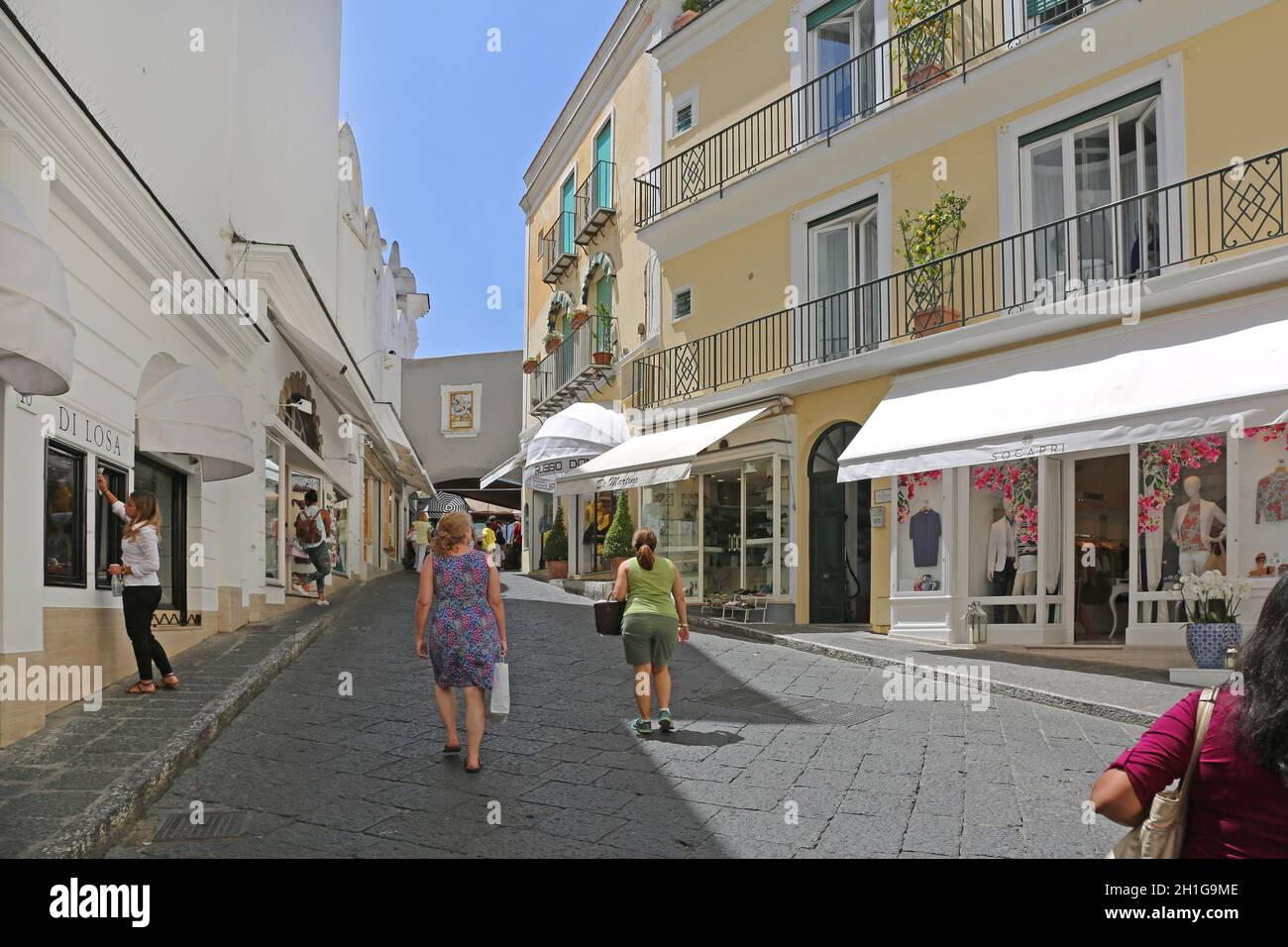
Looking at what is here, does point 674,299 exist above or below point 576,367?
above

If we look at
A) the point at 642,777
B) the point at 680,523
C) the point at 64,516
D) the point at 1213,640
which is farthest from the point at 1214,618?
the point at 680,523

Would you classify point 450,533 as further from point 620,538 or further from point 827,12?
point 620,538

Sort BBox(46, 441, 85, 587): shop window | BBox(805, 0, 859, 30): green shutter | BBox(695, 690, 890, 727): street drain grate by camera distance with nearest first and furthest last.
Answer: BBox(46, 441, 85, 587): shop window
BBox(695, 690, 890, 727): street drain grate
BBox(805, 0, 859, 30): green shutter

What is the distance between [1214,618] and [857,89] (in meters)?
9.27

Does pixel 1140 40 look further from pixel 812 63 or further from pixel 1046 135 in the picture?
pixel 812 63

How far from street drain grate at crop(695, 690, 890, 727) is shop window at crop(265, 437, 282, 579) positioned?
7.69 meters

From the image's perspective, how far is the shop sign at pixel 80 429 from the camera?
6.84 meters

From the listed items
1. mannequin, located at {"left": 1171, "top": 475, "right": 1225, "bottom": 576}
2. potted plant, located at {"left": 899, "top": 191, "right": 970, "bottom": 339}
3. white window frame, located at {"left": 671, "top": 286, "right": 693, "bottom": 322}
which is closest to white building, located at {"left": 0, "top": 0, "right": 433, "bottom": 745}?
white window frame, located at {"left": 671, "top": 286, "right": 693, "bottom": 322}

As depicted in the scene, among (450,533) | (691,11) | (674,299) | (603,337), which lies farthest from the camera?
(603,337)

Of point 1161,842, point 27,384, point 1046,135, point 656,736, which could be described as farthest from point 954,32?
point 1161,842

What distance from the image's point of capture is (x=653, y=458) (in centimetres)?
1644

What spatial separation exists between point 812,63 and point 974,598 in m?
8.36

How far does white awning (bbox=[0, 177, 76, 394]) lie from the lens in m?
5.50

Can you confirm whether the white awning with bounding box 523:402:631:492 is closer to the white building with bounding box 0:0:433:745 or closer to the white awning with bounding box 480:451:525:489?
the white building with bounding box 0:0:433:745
